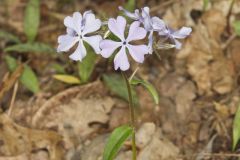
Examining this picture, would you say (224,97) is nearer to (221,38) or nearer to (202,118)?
(202,118)

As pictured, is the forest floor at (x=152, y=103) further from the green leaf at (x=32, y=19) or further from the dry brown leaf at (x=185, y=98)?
the green leaf at (x=32, y=19)

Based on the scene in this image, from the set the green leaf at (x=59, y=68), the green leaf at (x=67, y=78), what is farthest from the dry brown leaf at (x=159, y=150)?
the green leaf at (x=59, y=68)

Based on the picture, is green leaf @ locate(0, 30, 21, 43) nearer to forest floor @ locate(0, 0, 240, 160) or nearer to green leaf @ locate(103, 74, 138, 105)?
forest floor @ locate(0, 0, 240, 160)

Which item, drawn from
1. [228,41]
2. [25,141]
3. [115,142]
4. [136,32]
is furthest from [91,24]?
[228,41]

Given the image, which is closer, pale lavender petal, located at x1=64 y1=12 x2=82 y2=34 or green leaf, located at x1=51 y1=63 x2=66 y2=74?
pale lavender petal, located at x1=64 y1=12 x2=82 y2=34

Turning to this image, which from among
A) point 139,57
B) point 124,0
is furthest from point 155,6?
point 139,57

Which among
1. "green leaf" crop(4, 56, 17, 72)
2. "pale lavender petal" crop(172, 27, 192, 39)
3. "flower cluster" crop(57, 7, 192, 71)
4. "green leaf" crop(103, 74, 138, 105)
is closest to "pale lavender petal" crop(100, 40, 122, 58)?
"flower cluster" crop(57, 7, 192, 71)
